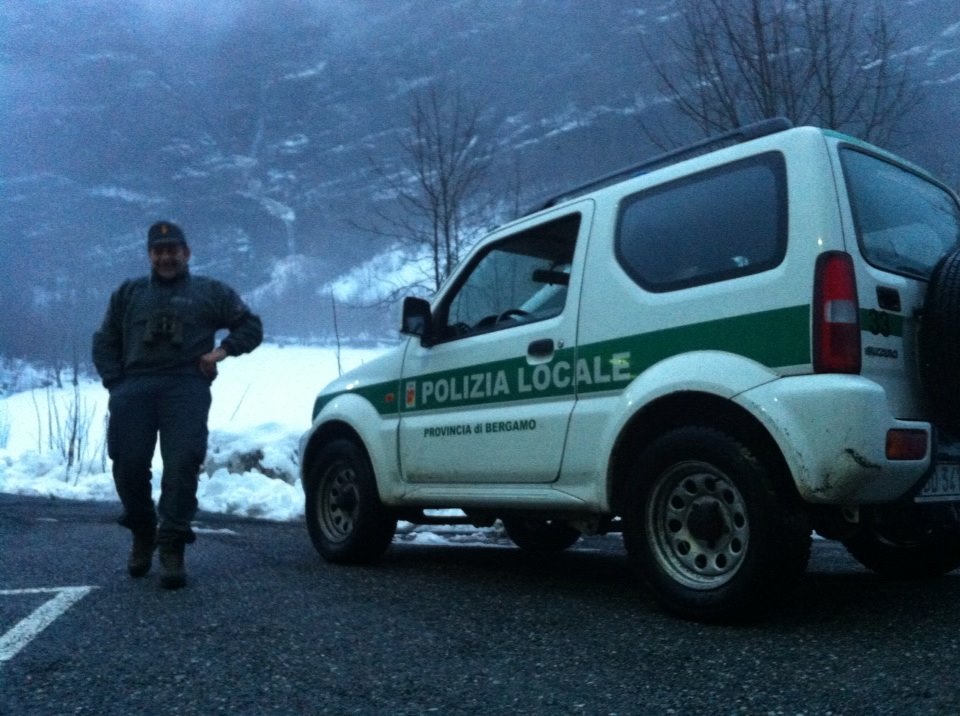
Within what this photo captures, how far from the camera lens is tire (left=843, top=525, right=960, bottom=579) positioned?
4277mm

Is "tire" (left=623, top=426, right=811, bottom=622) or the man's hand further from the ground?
the man's hand

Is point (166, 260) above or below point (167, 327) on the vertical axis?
above

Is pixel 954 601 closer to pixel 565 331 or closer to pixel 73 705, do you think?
pixel 565 331

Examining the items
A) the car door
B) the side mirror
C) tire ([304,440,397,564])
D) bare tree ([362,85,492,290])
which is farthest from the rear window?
bare tree ([362,85,492,290])

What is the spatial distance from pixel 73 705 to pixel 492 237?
3.08 metres

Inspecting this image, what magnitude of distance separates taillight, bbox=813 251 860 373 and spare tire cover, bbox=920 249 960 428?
1.23 ft

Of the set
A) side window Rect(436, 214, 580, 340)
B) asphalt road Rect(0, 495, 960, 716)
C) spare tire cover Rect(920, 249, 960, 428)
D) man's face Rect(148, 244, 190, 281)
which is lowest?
asphalt road Rect(0, 495, 960, 716)

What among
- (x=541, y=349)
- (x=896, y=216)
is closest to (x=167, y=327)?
(x=541, y=349)

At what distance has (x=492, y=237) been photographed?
4.97 meters

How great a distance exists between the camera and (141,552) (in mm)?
4746

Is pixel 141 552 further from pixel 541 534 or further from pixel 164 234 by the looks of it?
pixel 541 534

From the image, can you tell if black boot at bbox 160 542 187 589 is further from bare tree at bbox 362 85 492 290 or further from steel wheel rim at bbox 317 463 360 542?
bare tree at bbox 362 85 492 290

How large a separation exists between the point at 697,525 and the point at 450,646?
0.98 meters

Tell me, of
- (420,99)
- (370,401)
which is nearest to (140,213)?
(420,99)
